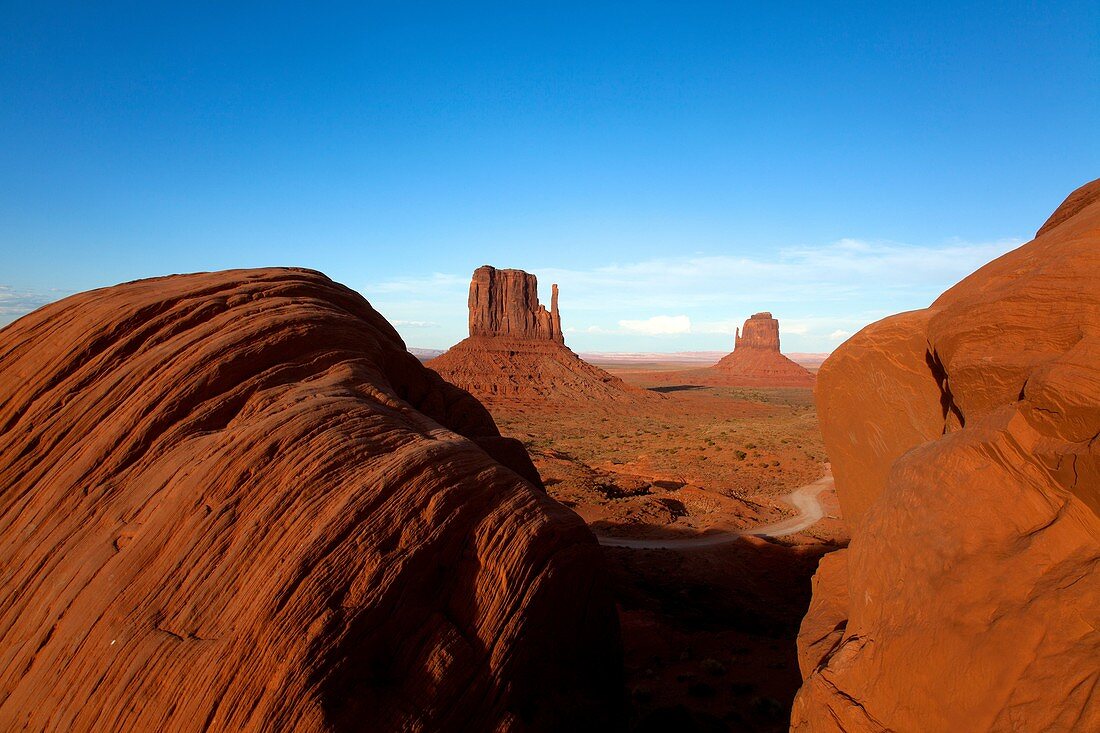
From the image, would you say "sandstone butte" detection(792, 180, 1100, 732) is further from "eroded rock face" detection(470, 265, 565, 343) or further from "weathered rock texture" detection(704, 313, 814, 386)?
"weathered rock texture" detection(704, 313, 814, 386)

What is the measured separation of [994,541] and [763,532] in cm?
1819

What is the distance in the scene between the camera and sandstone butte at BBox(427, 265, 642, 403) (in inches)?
2945

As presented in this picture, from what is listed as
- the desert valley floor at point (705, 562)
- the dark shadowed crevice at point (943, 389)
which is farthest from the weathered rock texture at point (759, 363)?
the dark shadowed crevice at point (943, 389)

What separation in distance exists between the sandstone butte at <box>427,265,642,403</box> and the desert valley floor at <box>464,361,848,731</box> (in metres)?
25.0

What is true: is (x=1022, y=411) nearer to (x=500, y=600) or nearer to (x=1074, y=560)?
(x=1074, y=560)

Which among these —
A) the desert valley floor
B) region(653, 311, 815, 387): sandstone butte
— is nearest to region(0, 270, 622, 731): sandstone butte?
the desert valley floor

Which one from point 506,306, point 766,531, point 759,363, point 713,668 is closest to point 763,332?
point 759,363

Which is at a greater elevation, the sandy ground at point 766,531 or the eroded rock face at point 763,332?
the eroded rock face at point 763,332

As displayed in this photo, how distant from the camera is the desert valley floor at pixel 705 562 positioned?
11.0 m

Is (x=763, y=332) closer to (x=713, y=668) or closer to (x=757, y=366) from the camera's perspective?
(x=757, y=366)

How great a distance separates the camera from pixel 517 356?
83125 millimetres

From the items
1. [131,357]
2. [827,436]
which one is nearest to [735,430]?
[827,436]

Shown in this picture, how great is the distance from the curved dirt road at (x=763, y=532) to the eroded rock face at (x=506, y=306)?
62.4m

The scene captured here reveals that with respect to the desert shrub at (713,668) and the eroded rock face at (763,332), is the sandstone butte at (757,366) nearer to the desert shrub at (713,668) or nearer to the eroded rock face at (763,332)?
the eroded rock face at (763,332)
